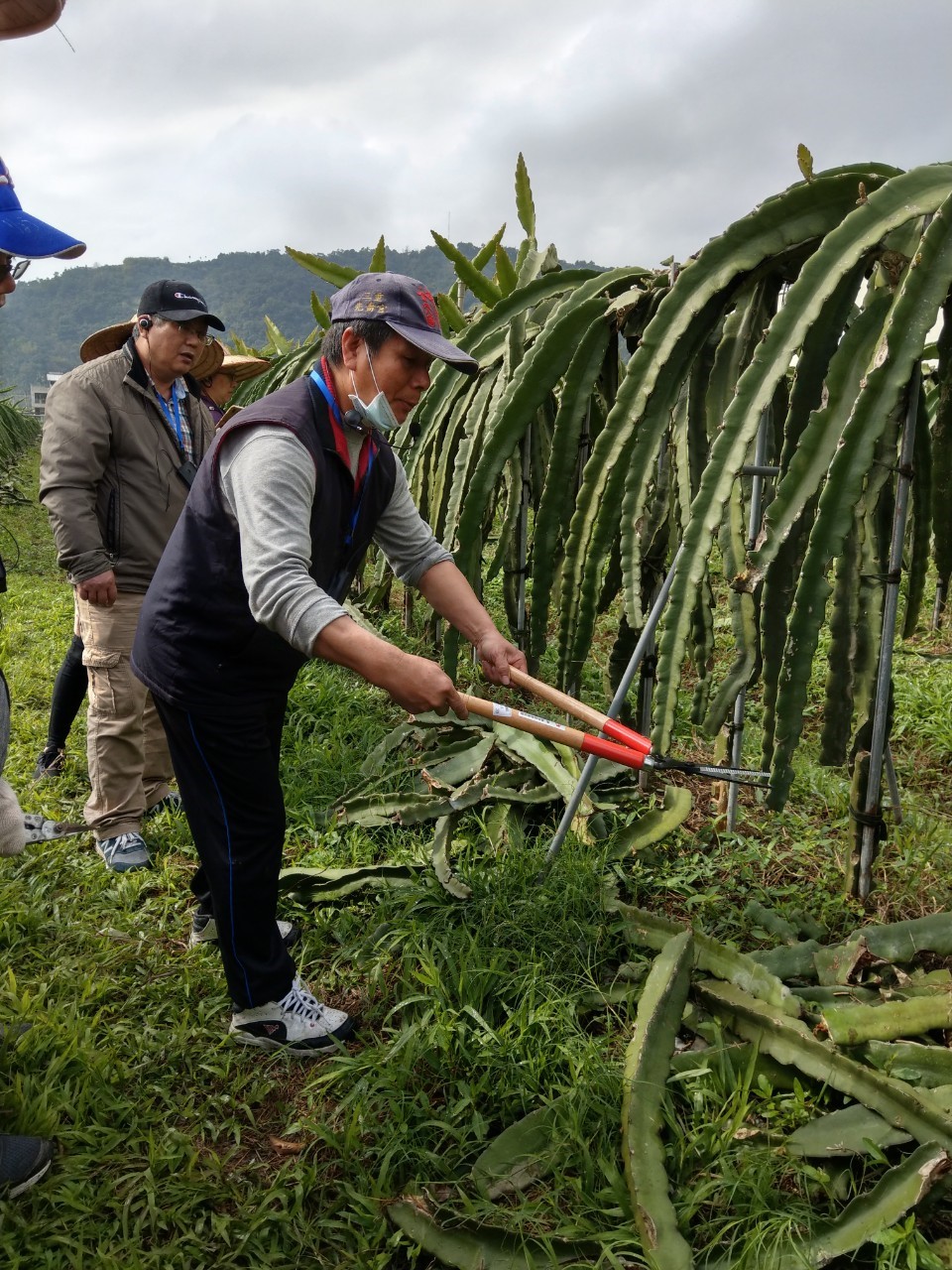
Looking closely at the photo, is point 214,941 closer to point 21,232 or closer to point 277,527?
point 277,527

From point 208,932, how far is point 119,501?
5.11 feet

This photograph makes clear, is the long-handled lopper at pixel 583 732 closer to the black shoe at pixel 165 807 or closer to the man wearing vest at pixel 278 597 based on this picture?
the man wearing vest at pixel 278 597

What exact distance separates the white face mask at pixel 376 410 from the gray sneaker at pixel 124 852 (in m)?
2.03

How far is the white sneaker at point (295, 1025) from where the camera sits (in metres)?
2.46

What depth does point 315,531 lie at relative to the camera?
214 cm

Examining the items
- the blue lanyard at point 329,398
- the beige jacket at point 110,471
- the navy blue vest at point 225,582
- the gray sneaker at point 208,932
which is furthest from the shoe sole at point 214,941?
the blue lanyard at point 329,398

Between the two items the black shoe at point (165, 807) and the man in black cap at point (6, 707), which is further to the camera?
the black shoe at point (165, 807)

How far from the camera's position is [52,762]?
4.14m

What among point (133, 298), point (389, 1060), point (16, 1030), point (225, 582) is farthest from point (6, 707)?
point (133, 298)

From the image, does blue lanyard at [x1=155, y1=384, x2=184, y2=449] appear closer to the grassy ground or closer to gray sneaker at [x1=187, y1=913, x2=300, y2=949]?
the grassy ground

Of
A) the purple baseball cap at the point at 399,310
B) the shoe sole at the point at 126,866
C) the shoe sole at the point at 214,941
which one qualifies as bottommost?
the shoe sole at the point at 214,941

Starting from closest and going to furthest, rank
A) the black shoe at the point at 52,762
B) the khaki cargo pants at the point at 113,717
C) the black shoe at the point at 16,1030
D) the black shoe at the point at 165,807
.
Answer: the black shoe at the point at 16,1030 → the khaki cargo pants at the point at 113,717 → the black shoe at the point at 165,807 → the black shoe at the point at 52,762

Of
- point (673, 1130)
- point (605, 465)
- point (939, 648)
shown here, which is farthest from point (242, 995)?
point (939, 648)

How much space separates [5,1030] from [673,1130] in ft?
5.49
